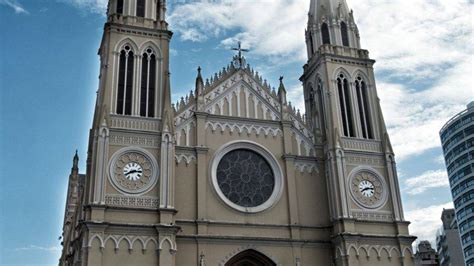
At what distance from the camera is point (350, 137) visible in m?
31.5

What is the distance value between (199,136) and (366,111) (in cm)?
1122

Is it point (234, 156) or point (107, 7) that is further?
point (107, 7)

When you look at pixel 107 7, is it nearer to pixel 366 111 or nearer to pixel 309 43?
pixel 309 43

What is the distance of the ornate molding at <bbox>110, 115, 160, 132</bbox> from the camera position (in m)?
27.0

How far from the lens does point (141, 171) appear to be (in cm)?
2622

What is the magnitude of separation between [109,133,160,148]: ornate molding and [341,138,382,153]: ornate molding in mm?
11337

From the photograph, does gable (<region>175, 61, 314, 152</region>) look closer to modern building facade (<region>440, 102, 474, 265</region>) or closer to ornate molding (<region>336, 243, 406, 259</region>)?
ornate molding (<region>336, 243, 406, 259</region>)

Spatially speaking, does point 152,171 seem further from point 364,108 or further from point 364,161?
point 364,108

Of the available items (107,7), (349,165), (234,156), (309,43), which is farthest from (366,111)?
(107,7)

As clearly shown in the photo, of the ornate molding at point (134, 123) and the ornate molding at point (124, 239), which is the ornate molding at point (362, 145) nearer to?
the ornate molding at point (134, 123)

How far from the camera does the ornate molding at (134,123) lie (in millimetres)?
27016

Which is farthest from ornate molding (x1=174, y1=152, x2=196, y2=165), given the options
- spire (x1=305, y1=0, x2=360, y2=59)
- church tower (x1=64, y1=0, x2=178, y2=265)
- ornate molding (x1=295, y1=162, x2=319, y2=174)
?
spire (x1=305, y1=0, x2=360, y2=59)

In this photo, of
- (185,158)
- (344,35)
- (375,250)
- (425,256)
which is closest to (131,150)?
(185,158)

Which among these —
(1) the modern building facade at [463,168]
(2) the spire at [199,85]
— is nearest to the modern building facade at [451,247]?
(1) the modern building facade at [463,168]
